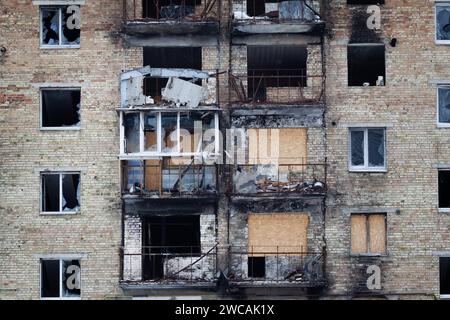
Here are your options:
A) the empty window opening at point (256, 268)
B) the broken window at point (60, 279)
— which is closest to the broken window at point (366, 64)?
the empty window opening at point (256, 268)

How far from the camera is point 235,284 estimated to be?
2308 centimetres

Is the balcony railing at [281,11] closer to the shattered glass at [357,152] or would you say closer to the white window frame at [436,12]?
the white window frame at [436,12]

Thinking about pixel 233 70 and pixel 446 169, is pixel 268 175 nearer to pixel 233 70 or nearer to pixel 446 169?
pixel 233 70

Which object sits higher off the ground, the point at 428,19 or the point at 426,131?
the point at 428,19

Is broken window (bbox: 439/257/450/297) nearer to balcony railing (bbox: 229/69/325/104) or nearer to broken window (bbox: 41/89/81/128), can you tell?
balcony railing (bbox: 229/69/325/104)

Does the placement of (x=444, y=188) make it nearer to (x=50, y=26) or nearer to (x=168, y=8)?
(x=168, y=8)

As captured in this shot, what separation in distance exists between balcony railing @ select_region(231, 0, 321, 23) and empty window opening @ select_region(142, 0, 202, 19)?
4.33 ft

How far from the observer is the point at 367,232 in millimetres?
23844

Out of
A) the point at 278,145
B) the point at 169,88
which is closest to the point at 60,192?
the point at 169,88

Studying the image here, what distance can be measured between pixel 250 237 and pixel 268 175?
6.17ft

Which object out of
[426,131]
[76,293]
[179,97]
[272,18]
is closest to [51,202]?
[76,293]

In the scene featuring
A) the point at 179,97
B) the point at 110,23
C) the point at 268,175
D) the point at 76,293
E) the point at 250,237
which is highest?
the point at 110,23

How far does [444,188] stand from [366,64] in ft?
14.3

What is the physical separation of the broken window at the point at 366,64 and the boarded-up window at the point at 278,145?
238cm
